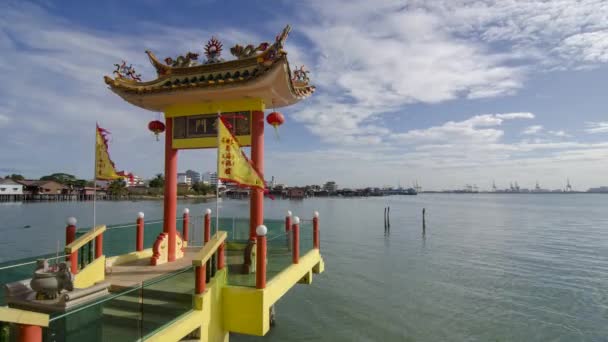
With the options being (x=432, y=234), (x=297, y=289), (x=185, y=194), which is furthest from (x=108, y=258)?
(x=185, y=194)

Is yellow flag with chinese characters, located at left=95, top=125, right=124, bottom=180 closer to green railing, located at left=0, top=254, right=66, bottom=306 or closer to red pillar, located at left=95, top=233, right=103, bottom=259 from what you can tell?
red pillar, located at left=95, top=233, right=103, bottom=259

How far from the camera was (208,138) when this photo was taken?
312 inches

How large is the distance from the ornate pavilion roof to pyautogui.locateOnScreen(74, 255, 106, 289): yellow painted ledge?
3845 millimetres

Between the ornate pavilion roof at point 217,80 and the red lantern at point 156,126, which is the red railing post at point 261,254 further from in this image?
the red lantern at point 156,126

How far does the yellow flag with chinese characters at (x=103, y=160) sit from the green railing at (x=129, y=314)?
320 cm

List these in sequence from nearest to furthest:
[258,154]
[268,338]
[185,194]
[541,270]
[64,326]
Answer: [64,326] → [258,154] → [268,338] → [541,270] → [185,194]

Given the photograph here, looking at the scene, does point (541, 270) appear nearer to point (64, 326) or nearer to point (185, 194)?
point (64, 326)

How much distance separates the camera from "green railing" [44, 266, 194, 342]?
3408 mm

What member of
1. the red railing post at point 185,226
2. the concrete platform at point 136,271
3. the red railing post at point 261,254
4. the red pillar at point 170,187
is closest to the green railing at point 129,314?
the red railing post at point 261,254

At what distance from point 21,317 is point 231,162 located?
3.33 m

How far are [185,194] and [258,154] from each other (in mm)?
106899

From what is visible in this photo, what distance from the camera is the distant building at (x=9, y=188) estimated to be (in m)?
72.2

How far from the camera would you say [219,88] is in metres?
7.37

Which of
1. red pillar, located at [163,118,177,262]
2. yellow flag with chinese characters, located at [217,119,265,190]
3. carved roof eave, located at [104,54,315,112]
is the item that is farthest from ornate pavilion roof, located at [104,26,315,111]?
yellow flag with chinese characters, located at [217,119,265,190]
